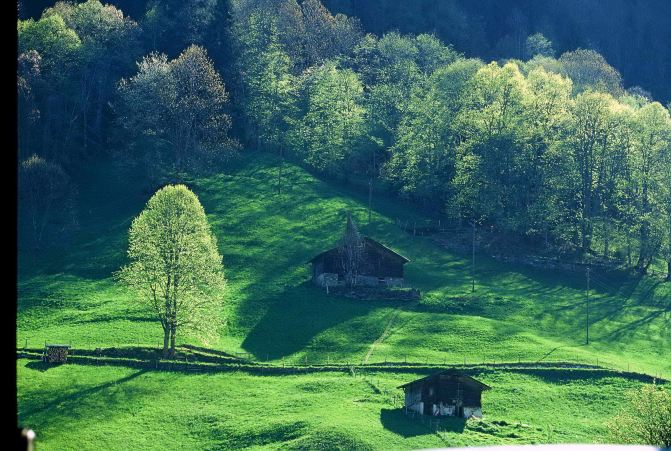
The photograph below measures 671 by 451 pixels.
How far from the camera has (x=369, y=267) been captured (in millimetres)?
107562

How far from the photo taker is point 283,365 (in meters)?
91.4

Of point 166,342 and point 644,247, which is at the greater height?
point 644,247

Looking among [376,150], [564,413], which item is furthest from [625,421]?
[376,150]

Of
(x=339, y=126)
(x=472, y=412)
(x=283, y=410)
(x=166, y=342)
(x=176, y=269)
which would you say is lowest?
(x=283, y=410)

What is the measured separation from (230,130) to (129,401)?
197 feet

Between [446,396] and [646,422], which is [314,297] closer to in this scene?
[446,396]

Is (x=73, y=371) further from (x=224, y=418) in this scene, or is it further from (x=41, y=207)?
(x=41, y=207)

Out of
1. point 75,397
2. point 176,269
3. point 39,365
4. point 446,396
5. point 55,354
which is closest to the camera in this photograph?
point 446,396

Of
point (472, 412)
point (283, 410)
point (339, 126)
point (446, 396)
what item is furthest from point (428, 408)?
point (339, 126)

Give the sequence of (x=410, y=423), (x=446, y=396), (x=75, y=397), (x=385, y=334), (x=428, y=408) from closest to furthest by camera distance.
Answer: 1. (x=410, y=423)
2. (x=428, y=408)
3. (x=446, y=396)
4. (x=75, y=397)
5. (x=385, y=334)

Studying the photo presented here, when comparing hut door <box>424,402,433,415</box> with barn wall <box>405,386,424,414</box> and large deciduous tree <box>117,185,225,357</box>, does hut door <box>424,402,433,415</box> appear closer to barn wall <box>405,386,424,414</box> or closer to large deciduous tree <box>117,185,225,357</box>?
barn wall <box>405,386,424,414</box>

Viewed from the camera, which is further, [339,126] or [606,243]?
[339,126]

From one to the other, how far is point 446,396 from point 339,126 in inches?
2402

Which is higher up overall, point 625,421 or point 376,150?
point 376,150
